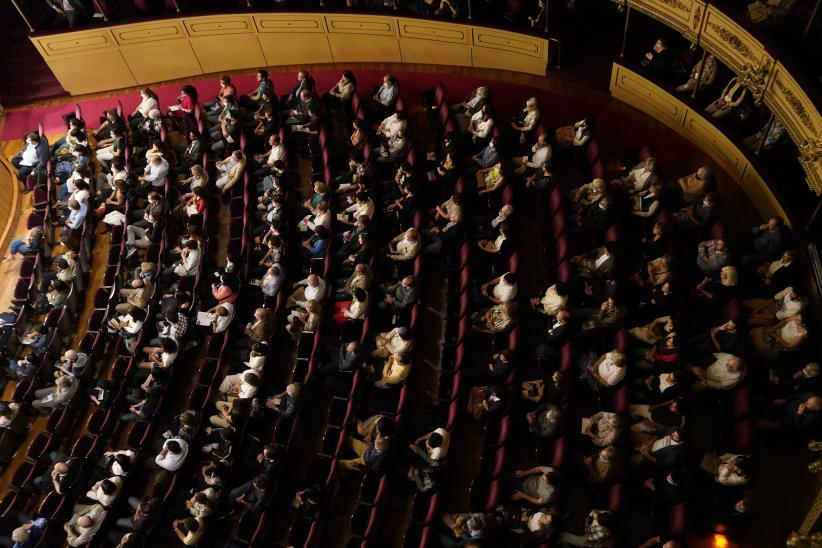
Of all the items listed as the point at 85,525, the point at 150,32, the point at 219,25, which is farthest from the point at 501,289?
the point at 150,32

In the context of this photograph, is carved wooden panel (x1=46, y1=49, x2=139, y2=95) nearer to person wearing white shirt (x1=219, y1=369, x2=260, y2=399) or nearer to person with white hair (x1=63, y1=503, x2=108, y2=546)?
person wearing white shirt (x1=219, y1=369, x2=260, y2=399)

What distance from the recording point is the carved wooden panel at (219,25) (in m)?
8.06

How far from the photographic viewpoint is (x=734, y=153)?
21.3 ft

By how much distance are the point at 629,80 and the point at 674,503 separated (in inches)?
150

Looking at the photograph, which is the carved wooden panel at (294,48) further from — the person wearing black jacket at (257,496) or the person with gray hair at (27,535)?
the person with gray hair at (27,535)

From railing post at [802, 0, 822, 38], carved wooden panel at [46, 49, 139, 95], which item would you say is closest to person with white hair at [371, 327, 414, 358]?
railing post at [802, 0, 822, 38]

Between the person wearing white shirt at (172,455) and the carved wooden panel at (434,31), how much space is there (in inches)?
178

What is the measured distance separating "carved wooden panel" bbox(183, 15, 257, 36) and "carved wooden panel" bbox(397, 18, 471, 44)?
1654mm

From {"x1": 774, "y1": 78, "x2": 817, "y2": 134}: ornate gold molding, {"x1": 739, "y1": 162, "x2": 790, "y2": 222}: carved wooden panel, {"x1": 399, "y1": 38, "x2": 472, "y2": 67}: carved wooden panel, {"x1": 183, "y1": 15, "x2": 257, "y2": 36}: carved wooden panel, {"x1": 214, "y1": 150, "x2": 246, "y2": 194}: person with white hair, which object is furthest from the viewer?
{"x1": 183, "y1": 15, "x2": 257, "y2": 36}: carved wooden panel

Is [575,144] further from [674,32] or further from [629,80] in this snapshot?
[674,32]

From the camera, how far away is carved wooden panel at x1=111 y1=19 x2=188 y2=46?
8133 mm

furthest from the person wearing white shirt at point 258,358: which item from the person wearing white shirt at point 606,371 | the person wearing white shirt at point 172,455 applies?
the person wearing white shirt at point 606,371

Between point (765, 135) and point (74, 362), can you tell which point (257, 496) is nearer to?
point (74, 362)

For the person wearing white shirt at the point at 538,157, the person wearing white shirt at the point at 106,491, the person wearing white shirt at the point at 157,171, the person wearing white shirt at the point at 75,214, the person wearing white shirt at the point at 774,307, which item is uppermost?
the person wearing white shirt at the point at 538,157
